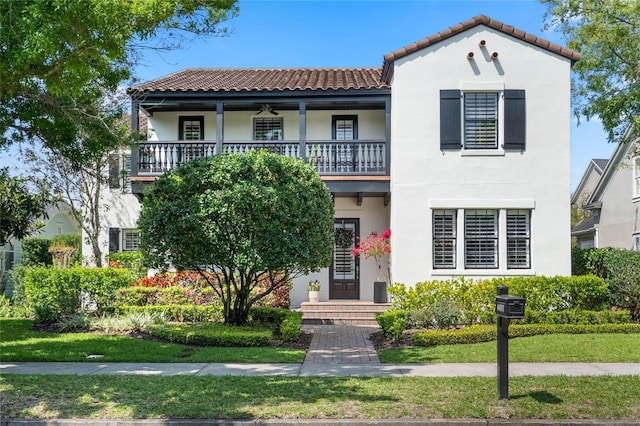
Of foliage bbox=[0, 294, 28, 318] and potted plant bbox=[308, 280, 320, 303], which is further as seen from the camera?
potted plant bbox=[308, 280, 320, 303]

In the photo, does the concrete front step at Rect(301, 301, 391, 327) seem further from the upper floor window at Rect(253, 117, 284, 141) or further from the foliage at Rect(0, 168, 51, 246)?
the foliage at Rect(0, 168, 51, 246)

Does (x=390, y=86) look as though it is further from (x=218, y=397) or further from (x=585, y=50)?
(x=218, y=397)

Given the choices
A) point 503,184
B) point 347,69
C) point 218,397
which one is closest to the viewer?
point 218,397

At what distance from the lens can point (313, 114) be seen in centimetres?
1748

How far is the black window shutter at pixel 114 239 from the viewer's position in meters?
18.6

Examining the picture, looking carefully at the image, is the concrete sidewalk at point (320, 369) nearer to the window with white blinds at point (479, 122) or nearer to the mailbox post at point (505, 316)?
the mailbox post at point (505, 316)

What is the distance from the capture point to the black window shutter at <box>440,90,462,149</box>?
13.8 meters

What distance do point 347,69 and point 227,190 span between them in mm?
11160

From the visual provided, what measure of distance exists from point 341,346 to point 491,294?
156 inches

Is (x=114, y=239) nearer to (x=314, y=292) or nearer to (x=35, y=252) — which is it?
(x=35, y=252)

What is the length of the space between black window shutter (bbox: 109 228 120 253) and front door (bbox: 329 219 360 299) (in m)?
7.67

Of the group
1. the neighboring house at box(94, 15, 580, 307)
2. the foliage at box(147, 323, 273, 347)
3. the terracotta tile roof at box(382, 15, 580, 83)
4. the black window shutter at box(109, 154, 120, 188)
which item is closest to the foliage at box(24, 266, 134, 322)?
the foliage at box(147, 323, 273, 347)

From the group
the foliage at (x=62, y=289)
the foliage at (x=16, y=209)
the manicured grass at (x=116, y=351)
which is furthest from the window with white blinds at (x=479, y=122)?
the foliage at (x=16, y=209)

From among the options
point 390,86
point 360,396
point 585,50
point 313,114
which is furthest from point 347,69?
point 360,396
